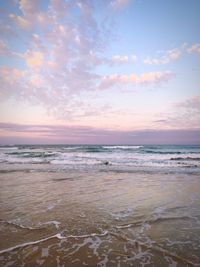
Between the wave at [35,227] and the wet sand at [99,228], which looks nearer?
the wet sand at [99,228]

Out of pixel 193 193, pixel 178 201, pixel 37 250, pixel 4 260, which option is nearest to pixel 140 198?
pixel 178 201

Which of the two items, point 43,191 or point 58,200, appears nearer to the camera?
point 58,200

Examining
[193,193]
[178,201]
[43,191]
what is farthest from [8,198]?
[193,193]

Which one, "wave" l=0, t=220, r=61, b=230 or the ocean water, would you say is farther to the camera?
"wave" l=0, t=220, r=61, b=230

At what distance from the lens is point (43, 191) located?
25.7 ft

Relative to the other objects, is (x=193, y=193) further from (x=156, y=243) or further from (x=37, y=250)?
(x=37, y=250)

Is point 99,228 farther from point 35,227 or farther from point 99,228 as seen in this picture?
point 35,227

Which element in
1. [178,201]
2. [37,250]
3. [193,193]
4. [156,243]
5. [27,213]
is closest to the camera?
[37,250]

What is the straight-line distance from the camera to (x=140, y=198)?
6.75m

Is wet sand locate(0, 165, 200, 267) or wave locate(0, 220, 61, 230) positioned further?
wave locate(0, 220, 61, 230)

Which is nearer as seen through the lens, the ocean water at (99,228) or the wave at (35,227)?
the ocean water at (99,228)

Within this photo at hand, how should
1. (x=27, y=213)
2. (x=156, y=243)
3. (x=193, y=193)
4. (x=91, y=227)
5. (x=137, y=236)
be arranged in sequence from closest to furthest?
(x=156, y=243), (x=137, y=236), (x=91, y=227), (x=27, y=213), (x=193, y=193)

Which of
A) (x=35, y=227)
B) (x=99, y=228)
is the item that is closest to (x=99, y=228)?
(x=99, y=228)

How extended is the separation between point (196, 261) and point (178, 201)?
344cm
